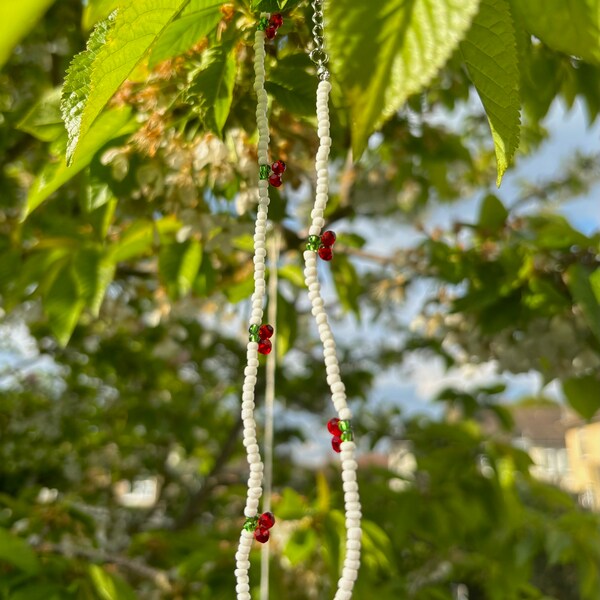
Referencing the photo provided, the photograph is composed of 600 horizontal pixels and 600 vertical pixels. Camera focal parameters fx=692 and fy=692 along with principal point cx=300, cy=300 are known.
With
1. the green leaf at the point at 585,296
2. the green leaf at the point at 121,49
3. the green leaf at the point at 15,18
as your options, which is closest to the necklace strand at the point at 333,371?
the green leaf at the point at 121,49

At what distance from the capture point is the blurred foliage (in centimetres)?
33

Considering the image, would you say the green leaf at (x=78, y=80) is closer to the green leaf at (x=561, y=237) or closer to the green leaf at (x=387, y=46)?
the green leaf at (x=387, y=46)

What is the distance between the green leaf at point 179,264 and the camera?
2.93 feet

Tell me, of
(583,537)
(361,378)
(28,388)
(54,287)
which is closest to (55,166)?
(54,287)

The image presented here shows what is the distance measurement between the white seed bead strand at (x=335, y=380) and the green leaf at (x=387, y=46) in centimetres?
16

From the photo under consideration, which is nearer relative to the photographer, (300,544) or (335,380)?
(335,380)

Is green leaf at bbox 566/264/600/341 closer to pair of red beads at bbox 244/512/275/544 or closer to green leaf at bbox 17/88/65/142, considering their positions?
pair of red beads at bbox 244/512/275/544

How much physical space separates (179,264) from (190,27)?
459 millimetres

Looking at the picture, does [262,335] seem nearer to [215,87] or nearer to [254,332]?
[254,332]

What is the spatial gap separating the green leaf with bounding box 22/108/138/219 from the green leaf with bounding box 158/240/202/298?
0.81 ft

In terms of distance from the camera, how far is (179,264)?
90 cm

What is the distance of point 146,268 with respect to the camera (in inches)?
49.0

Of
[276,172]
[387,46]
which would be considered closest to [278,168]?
[276,172]

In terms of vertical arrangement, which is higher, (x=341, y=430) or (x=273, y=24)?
(x=273, y=24)
